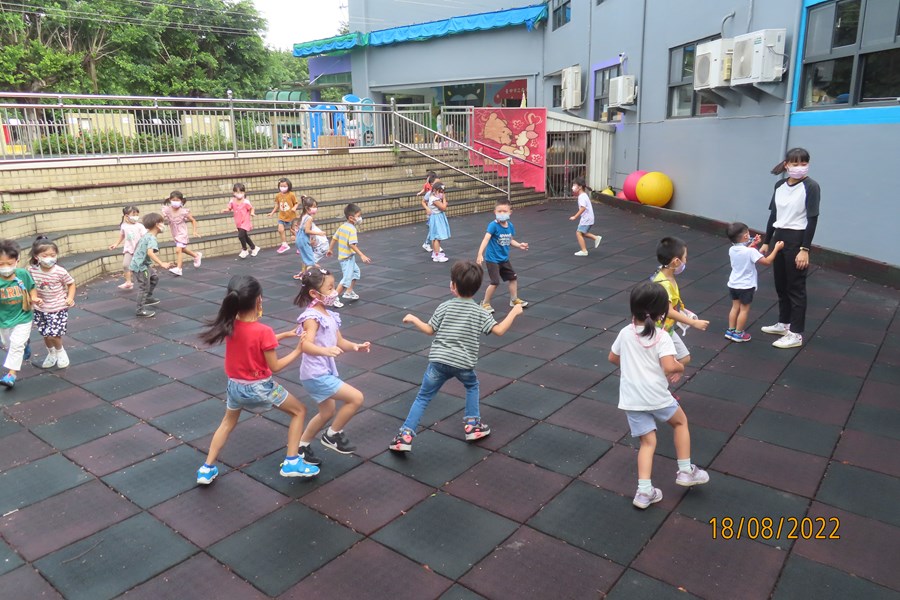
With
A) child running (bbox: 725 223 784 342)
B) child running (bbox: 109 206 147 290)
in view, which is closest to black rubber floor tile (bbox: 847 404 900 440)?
child running (bbox: 725 223 784 342)

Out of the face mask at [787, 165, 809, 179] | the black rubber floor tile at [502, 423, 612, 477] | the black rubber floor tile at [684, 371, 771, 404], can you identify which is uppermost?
the face mask at [787, 165, 809, 179]

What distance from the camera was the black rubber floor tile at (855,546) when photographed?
122 inches

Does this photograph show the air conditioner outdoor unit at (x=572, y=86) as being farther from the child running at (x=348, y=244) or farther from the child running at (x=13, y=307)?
the child running at (x=13, y=307)

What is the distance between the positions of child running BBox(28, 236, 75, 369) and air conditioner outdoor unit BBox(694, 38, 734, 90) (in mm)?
10880

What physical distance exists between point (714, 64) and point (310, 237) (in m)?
8.11

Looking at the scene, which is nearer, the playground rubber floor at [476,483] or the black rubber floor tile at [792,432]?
the playground rubber floor at [476,483]

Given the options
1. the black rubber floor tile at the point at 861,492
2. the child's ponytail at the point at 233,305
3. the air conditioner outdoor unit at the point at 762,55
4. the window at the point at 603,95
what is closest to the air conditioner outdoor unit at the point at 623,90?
the window at the point at 603,95

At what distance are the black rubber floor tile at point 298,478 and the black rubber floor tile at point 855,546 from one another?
2687 mm

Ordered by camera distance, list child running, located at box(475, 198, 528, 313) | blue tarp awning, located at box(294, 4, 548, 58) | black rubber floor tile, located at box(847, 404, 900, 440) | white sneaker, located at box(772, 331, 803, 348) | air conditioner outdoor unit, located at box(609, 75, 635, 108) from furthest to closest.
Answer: blue tarp awning, located at box(294, 4, 548, 58), air conditioner outdoor unit, located at box(609, 75, 635, 108), child running, located at box(475, 198, 528, 313), white sneaker, located at box(772, 331, 803, 348), black rubber floor tile, located at box(847, 404, 900, 440)

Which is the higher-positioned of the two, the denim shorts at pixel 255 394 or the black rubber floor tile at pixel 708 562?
the denim shorts at pixel 255 394

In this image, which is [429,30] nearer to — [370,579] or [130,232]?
[130,232]

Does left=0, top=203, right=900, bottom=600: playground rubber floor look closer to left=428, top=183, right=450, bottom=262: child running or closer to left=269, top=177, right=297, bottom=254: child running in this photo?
left=428, top=183, right=450, bottom=262: child running

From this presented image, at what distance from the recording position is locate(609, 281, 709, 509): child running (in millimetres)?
3547
